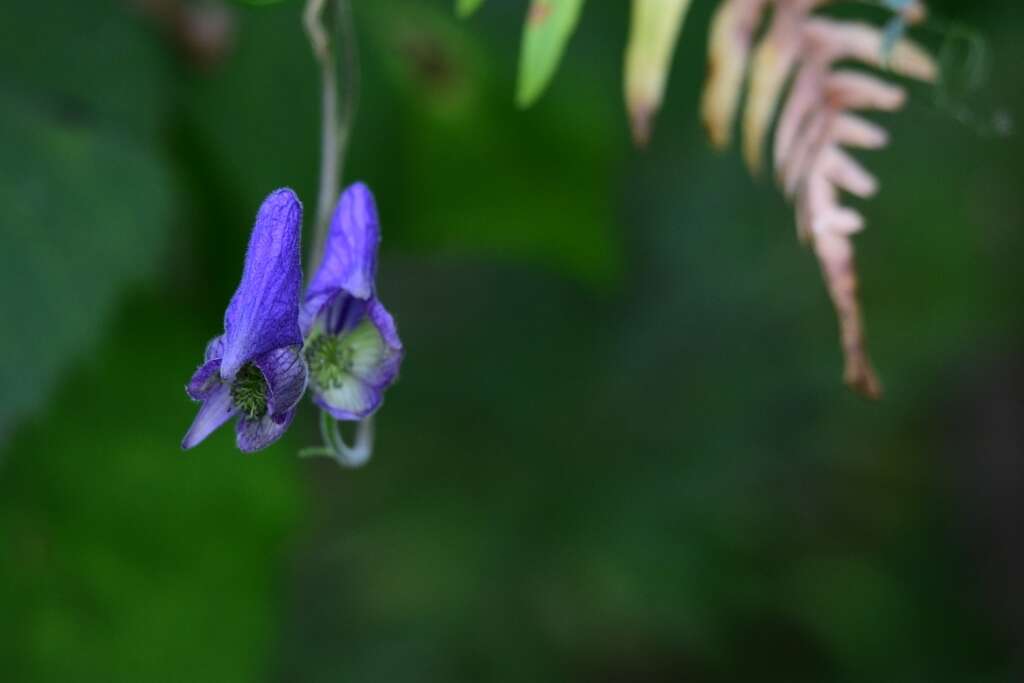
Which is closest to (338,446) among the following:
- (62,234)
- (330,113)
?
(330,113)

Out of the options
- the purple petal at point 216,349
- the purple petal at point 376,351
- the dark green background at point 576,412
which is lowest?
the dark green background at point 576,412

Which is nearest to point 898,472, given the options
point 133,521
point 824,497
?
point 824,497

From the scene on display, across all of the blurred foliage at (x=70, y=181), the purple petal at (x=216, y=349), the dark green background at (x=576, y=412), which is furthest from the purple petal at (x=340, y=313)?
the dark green background at (x=576, y=412)

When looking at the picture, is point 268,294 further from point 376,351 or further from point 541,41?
point 541,41

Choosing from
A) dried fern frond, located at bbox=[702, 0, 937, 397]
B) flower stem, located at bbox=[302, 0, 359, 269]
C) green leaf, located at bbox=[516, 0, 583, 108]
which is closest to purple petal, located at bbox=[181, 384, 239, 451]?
flower stem, located at bbox=[302, 0, 359, 269]

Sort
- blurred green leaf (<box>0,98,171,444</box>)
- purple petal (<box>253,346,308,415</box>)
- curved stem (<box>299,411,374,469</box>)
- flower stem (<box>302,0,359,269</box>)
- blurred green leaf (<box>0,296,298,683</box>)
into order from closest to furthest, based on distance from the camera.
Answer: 1. purple petal (<box>253,346,308,415</box>)
2. curved stem (<box>299,411,374,469</box>)
3. flower stem (<box>302,0,359,269</box>)
4. blurred green leaf (<box>0,98,171,444</box>)
5. blurred green leaf (<box>0,296,298,683</box>)

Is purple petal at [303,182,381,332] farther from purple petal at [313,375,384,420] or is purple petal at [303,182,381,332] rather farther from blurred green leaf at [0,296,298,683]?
blurred green leaf at [0,296,298,683]

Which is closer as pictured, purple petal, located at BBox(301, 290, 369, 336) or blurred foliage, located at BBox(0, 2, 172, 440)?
purple petal, located at BBox(301, 290, 369, 336)

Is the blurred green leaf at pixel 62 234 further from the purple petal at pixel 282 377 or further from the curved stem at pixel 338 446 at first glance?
the purple petal at pixel 282 377

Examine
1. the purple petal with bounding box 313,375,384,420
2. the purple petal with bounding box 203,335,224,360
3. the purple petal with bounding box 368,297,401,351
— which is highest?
the purple petal with bounding box 203,335,224,360
